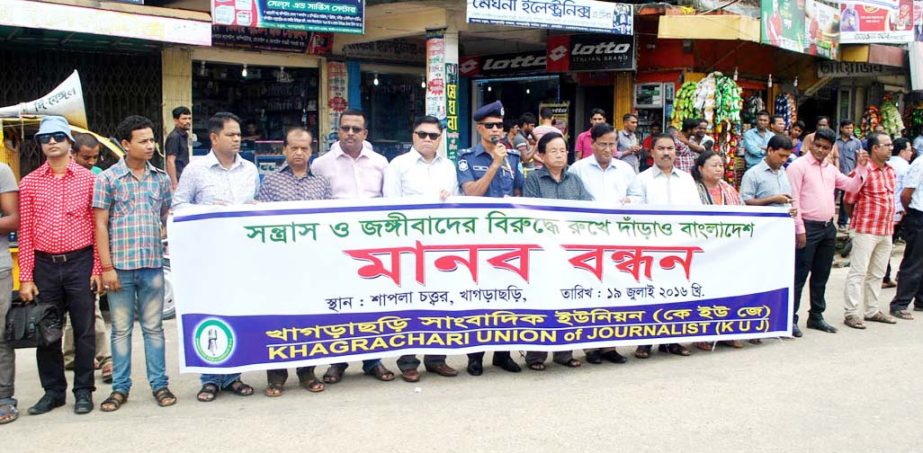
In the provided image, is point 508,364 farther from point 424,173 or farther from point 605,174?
point 605,174

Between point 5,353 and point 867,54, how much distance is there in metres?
16.1

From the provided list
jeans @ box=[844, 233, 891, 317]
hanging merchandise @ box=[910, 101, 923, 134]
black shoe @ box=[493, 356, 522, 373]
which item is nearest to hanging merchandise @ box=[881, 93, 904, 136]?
hanging merchandise @ box=[910, 101, 923, 134]

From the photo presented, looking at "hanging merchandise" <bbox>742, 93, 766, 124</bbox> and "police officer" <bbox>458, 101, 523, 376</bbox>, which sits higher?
"hanging merchandise" <bbox>742, 93, 766, 124</bbox>

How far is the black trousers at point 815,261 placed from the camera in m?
7.30

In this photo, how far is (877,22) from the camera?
16.1m

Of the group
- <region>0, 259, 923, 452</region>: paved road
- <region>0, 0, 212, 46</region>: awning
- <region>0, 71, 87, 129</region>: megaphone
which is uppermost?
<region>0, 0, 212, 46</region>: awning

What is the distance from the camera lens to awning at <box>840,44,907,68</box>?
1673 centimetres

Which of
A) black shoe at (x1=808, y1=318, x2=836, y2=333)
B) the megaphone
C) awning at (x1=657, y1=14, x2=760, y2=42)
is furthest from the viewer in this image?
awning at (x1=657, y1=14, x2=760, y2=42)

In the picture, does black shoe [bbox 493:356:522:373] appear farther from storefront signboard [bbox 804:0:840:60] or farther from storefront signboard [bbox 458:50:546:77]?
storefront signboard [bbox 804:0:840:60]

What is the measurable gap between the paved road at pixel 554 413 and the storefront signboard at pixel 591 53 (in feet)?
30.0

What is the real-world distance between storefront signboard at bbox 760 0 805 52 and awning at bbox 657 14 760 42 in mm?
494

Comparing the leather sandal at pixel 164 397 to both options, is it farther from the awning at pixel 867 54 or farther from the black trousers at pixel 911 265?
the awning at pixel 867 54

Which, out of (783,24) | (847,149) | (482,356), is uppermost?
(783,24)

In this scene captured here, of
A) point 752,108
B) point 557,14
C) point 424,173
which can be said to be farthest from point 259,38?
point 752,108
